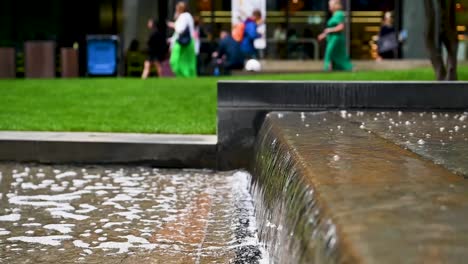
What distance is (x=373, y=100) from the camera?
7734 mm

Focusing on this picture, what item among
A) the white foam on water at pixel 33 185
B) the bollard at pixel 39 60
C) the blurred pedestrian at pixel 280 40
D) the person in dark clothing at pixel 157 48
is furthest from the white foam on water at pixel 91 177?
the blurred pedestrian at pixel 280 40

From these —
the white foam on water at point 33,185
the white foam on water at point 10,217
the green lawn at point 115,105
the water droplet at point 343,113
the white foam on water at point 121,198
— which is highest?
the water droplet at point 343,113

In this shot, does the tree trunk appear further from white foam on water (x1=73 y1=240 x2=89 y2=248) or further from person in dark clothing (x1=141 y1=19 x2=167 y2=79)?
person in dark clothing (x1=141 y1=19 x2=167 y2=79)

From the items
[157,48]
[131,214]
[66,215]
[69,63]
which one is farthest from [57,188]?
[69,63]

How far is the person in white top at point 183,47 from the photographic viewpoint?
17.4m

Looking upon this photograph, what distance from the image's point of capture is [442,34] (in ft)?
35.8

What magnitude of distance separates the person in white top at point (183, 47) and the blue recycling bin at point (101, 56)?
7310mm

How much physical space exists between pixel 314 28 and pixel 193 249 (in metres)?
24.6

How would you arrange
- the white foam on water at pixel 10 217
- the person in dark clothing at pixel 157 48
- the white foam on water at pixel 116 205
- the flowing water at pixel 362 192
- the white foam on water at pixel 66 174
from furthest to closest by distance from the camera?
the person in dark clothing at pixel 157 48 < the white foam on water at pixel 66 174 < the white foam on water at pixel 116 205 < the white foam on water at pixel 10 217 < the flowing water at pixel 362 192

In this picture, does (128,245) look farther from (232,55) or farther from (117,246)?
(232,55)

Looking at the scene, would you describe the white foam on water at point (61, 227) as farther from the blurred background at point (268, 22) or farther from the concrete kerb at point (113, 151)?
the blurred background at point (268, 22)

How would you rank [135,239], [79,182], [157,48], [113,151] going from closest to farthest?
[135,239] → [79,182] → [113,151] → [157,48]

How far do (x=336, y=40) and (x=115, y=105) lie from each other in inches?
306

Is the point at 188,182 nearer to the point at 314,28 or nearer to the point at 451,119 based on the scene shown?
the point at 451,119
